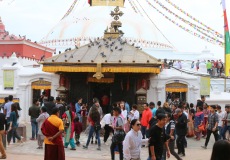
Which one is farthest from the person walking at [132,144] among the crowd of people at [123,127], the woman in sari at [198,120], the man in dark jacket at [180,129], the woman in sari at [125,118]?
the woman in sari at [198,120]

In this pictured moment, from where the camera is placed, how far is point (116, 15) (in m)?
20.5

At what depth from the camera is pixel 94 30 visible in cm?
3728

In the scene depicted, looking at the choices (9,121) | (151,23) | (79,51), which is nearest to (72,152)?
(9,121)

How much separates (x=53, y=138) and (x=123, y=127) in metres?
2.61

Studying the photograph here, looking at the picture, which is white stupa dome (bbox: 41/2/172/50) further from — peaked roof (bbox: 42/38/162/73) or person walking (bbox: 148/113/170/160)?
person walking (bbox: 148/113/170/160)

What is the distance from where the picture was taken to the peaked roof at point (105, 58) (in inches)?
663

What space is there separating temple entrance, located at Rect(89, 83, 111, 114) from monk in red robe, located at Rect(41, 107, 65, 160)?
9.96 m

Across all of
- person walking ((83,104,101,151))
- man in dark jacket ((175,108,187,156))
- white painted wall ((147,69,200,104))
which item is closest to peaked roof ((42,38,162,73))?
white painted wall ((147,69,200,104))

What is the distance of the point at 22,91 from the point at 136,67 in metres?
5.66

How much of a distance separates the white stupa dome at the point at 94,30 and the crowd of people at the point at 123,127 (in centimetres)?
2106

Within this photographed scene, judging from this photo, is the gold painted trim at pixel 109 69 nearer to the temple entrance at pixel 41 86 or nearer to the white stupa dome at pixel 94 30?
the temple entrance at pixel 41 86

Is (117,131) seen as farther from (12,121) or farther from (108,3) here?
(108,3)

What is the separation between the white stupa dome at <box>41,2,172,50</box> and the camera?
121 feet

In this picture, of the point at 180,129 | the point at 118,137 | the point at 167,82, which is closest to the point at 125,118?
the point at 180,129
